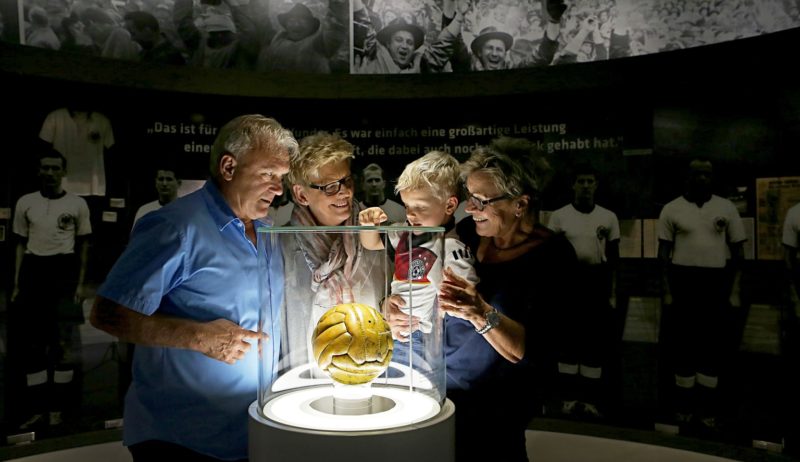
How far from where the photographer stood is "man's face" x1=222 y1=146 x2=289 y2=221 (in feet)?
8.69

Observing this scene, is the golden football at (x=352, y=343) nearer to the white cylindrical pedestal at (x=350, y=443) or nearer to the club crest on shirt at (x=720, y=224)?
the white cylindrical pedestal at (x=350, y=443)

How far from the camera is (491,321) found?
2.65 m

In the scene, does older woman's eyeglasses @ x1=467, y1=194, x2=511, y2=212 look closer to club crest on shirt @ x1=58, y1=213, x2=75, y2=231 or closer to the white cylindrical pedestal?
the white cylindrical pedestal

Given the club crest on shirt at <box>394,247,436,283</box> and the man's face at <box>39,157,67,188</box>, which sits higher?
the man's face at <box>39,157,67,188</box>

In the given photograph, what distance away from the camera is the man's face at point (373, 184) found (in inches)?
184

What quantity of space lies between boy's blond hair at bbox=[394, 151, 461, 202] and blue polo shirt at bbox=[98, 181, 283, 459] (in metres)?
1.00

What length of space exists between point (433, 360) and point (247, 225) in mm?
1102

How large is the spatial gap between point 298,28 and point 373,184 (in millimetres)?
1387

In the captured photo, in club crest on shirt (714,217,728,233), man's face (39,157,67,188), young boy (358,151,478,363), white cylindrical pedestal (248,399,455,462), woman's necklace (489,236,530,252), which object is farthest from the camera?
man's face (39,157,67,188)

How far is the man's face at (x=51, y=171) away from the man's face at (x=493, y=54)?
10.8 ft

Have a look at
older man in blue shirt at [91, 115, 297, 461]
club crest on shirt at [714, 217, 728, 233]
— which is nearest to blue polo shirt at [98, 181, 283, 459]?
older man in blue shirt at [91, 115, 297, 461]

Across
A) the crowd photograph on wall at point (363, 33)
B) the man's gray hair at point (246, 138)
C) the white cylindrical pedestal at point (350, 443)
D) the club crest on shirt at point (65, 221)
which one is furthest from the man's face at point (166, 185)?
the white cylindrical pedestal at point (350, 443)

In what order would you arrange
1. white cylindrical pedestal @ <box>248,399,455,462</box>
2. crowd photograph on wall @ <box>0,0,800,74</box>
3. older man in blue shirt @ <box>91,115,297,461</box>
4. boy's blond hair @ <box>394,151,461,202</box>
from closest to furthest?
white cylindrical pedestal @ <box>248,399,455,462</box> → older man in blue shirt @ <box>91,115,297,461</box> → boy's blond hair @ <box>394,151,461,202</box> → crowd photograph on wall @ <box>0,0,800,74</box>

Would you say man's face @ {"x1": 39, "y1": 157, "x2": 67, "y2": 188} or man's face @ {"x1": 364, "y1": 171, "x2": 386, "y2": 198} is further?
man's face @ {"x1": 364, "y1": 171, "x2": 386, "y2": 198}
